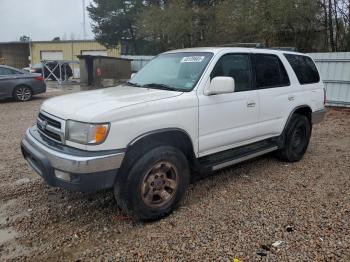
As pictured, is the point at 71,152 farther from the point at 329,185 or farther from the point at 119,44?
the point at 119,44

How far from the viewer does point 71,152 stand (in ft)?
10.2

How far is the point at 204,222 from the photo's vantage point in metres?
3.57

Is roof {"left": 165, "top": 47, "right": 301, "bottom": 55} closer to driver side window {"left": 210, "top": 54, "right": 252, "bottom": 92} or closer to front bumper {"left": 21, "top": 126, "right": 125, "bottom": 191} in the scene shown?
driver side window {"left": 210, "top": 54, "right": 252, "bottom": 92}

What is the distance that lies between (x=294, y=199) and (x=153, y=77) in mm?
A: 2395

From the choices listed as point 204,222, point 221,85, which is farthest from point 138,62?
point 204,222

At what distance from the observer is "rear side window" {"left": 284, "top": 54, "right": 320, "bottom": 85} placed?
533cm

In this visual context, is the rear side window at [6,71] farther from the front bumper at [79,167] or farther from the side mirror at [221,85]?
the side mirror at [221,85]

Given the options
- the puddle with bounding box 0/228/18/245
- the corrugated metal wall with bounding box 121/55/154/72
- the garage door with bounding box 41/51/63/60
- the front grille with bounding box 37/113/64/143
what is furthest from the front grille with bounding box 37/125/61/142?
the garage door with bounding box 41/51/63/60

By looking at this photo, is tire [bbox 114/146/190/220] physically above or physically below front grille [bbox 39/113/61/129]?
below

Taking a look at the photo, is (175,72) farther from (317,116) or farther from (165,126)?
(317,116)

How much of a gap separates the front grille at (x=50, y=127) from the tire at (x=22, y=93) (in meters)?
10.1

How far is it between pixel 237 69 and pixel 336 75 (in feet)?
27.8

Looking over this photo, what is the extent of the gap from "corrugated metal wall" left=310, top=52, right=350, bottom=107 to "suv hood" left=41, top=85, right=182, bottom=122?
938 cm

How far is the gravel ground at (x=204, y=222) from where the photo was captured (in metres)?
3.06
